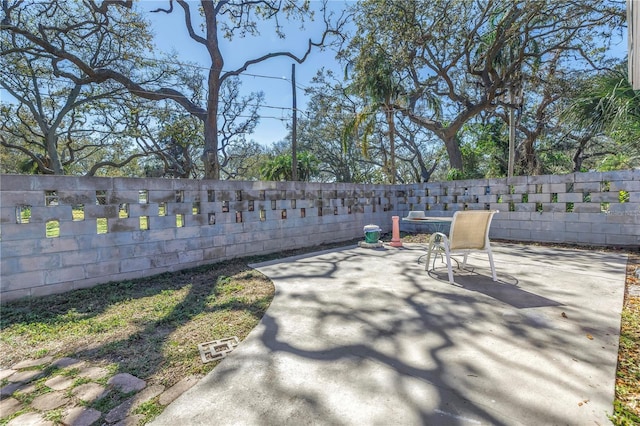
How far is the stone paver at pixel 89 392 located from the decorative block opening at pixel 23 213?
2.53 meters

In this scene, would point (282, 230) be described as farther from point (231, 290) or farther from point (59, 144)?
point (59, 144)

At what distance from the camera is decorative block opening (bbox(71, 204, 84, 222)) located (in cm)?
360

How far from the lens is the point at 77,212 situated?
145 inches

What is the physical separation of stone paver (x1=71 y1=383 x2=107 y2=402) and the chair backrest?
11.0ft

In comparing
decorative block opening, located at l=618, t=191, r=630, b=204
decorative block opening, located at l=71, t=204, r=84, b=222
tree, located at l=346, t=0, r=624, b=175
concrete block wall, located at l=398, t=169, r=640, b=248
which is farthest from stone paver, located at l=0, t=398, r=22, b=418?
tree, located at l=346, t=0, r=624, b=175

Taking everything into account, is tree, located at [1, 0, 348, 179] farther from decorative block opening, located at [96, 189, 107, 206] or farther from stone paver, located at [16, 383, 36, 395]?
stone paver, located at [16, 383, 36, 395]

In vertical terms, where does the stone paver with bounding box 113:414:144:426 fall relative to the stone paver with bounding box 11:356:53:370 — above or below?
above

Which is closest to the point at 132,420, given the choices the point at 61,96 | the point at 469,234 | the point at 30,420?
the point at 30,420

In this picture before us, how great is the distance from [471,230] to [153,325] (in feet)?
11.3

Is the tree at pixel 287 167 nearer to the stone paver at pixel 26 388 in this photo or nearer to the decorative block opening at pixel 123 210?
the decorative block opening at pixel 123 210

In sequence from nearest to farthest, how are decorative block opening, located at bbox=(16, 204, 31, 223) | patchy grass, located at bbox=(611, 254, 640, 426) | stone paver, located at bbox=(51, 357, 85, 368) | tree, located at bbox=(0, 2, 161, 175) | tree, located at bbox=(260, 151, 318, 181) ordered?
patchy grass, located at bbox=(611, 254, 640, 426) → stone paver, located at bbox=(51, 357, 85, 368) → decorative block opening, located at bbox=(16, 204, 31, 223) → tree, located at bbox=(0, 2, 161, 175) → tree, located at bbox=(260, 151, 318, 181)

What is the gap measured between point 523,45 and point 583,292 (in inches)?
319

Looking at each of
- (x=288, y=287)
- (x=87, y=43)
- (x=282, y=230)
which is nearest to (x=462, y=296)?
(x=288, y=287)

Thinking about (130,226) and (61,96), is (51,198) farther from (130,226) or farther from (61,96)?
(61,96)
